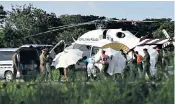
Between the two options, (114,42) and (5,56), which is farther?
(114,42)

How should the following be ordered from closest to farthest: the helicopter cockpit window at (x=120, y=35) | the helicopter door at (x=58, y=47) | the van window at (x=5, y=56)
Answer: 1. the van window at (x=5, y=56)
2. the helicopter cockpit window at (x=120, y=35)
3. the helicopter door at (x=58, y=47)

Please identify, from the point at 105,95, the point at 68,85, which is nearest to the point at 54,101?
the point at 68,85

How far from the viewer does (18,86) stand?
6.59 metres

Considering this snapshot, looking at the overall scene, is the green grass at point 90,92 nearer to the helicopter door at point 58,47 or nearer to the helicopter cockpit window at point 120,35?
the helicopter cockpit window at point 120,35

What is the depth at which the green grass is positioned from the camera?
5852mm

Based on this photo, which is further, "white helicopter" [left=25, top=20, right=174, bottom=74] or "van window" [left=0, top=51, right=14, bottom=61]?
"white helicopter" [left=25, top=20, right=174, bottom=74]

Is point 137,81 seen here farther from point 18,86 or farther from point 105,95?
point 18,86

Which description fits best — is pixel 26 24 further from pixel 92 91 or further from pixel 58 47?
pixel 92 91

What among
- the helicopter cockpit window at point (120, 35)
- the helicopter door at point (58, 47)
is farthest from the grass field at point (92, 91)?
the helicopter door at point (58, 47)

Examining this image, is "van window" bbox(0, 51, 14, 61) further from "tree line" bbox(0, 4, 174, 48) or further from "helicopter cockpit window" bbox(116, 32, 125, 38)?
"tree line" bbox(0, 4, 174, 48)

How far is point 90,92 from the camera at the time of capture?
609cm

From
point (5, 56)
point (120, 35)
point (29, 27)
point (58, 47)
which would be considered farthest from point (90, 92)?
point (29, 27)

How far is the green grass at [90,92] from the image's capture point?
230 inches

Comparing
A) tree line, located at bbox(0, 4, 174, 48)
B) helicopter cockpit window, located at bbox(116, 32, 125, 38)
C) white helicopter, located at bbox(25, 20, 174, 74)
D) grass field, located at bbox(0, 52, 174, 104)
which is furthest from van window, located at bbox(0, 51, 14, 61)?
tree line, located at bbox(0, 4, 174, 48)
